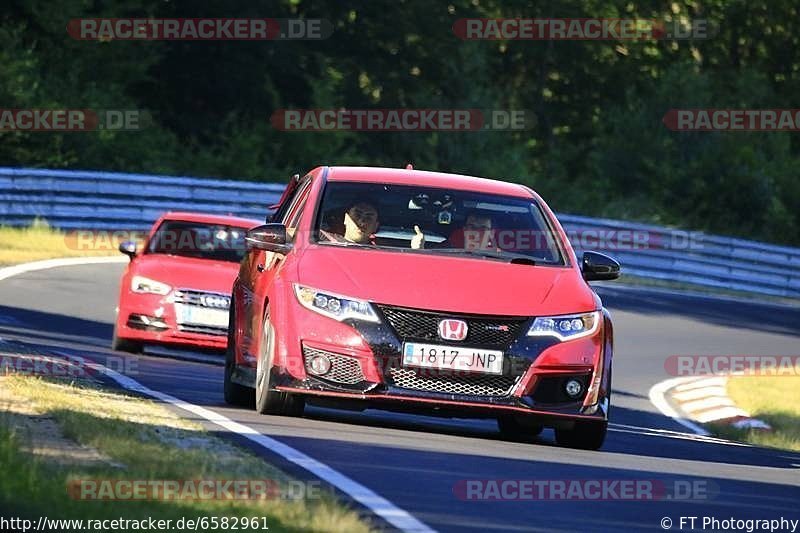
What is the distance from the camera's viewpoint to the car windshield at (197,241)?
19.3m

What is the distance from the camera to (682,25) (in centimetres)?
6331

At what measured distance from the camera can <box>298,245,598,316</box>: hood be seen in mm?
11156

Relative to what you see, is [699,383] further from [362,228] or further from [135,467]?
[135,467]

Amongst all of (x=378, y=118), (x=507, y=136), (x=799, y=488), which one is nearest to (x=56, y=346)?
(x=799, y=488)

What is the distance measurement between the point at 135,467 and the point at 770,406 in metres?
11.8

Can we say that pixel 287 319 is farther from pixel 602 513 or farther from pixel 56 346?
pixel 56 346

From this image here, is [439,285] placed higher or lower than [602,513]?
higher

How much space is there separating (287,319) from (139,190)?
21.5 metres

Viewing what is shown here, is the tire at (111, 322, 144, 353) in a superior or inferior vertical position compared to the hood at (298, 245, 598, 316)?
inferior

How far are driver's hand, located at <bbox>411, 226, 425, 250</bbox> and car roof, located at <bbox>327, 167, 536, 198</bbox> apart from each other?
386 mm
